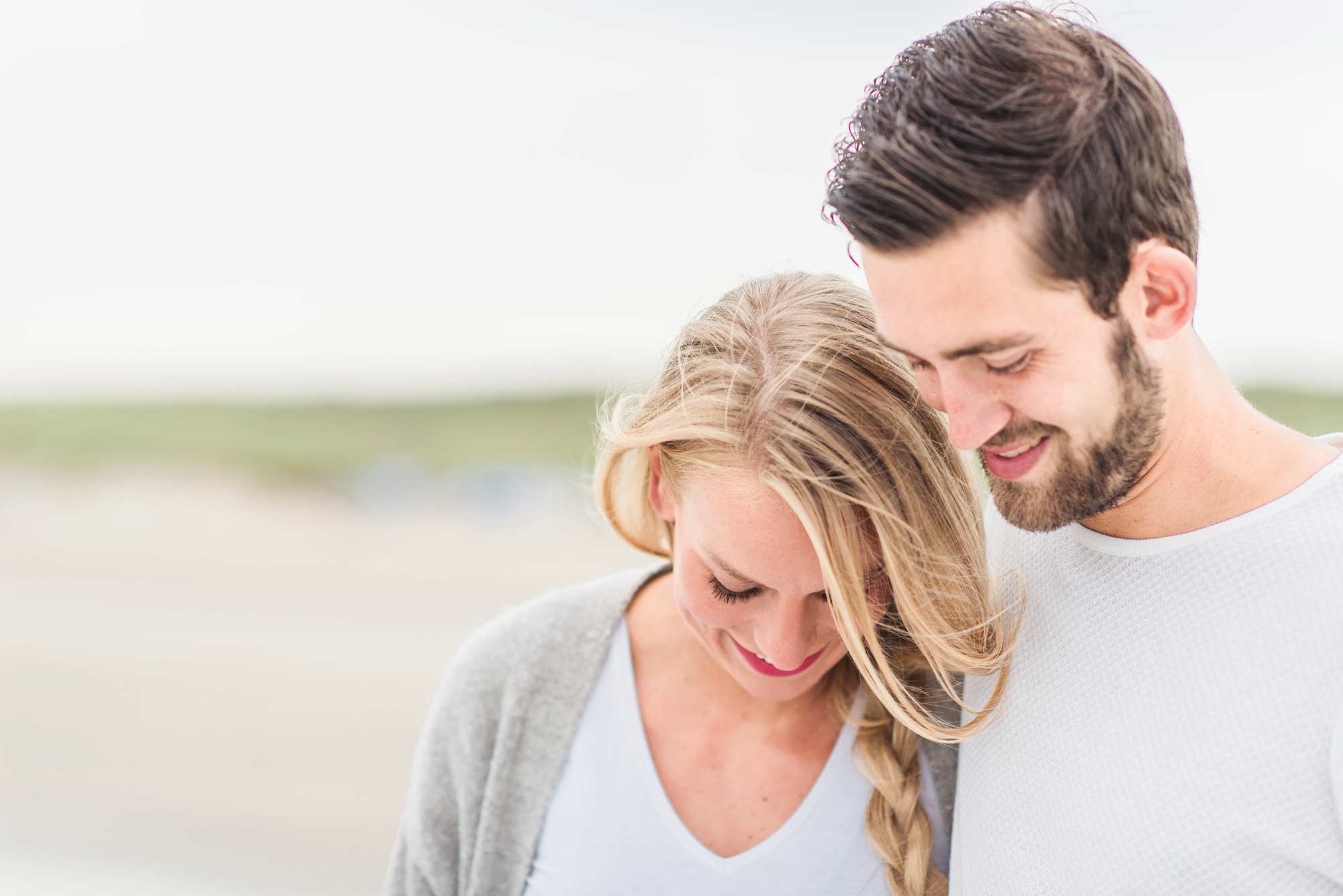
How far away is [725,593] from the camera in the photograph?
68.7 inches

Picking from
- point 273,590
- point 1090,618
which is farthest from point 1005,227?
point 273,590

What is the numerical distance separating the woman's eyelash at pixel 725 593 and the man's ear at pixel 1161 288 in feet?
2.16

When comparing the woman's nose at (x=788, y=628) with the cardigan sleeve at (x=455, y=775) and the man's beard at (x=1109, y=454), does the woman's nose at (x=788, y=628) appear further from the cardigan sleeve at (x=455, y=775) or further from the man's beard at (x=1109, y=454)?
the cardigan sleeve at (x=455, y=775)

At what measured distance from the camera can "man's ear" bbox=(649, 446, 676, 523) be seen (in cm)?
186

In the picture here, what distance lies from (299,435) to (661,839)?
459 inches

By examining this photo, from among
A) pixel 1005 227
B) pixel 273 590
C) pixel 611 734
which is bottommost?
pixel 611 734

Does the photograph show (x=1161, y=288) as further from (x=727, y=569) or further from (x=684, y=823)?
(x=684, y=823)

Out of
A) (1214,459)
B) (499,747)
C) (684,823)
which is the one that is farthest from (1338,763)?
(499,747)

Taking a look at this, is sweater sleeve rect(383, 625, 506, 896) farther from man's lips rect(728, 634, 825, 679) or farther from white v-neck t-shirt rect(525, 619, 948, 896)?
man's lips rect(728, 634, 825, 679)

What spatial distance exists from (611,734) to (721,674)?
216 mm

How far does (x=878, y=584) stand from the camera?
1721mm

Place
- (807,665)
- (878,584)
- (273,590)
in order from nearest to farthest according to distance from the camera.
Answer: (878,584)
(807,665)
(273,590)

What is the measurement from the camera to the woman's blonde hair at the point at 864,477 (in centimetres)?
163

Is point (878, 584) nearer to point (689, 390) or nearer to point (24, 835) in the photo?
point (689, 390)
